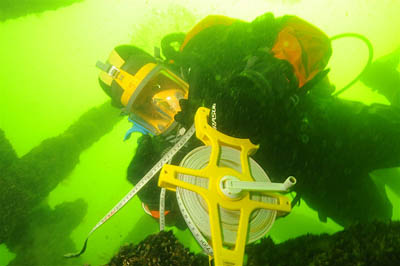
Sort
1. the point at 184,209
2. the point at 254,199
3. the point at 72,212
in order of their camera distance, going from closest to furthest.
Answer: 1. the point at 184,209
2. the point at 254,199
3. the point at 72,212

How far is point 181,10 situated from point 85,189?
2.85 meters

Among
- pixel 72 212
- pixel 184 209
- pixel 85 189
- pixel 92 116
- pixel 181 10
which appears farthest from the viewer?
pixel 181 10

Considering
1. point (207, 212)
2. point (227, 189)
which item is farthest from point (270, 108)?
point (207, 212)

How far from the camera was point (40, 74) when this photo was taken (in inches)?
142

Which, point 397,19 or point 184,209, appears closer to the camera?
point 184,209

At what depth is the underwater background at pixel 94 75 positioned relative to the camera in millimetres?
Result: 3039

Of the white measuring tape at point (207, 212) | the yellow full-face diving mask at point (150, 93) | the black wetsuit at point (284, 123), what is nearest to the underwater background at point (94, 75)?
the yellow full-face diving mask at point (150, 93)

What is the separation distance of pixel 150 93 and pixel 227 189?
132 cm

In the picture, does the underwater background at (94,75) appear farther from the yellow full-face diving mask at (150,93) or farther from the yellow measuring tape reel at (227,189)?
the yellow measuring tape reel at (227,189)

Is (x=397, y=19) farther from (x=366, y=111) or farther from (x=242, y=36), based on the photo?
(x=242, y=36)

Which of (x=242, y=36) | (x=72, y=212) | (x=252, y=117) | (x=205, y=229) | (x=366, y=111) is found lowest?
(x=72, y=212)

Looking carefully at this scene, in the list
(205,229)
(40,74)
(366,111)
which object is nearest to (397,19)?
(366,111)

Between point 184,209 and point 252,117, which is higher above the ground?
point 252,117

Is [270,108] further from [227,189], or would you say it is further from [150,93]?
[150,93]
